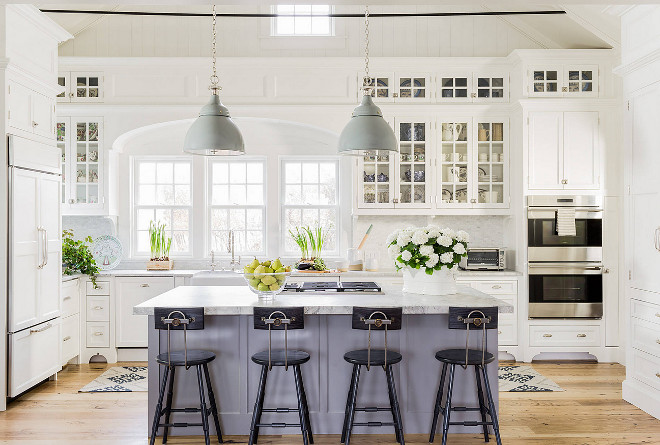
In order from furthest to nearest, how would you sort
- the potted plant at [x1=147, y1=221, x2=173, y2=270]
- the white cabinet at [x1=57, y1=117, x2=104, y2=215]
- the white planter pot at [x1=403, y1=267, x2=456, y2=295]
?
the potted plant at [x1=147, y1=221, x2=173, y2=270]
the white cabinet at [x1=57, y1=117, x2=104, y2=215]
the white planter pot at [x1=403, y1=267, x2=456, y2=295]

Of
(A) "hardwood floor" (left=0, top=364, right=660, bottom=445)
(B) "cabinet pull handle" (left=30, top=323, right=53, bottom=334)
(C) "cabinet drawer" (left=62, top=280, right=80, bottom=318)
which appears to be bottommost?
(A) "hardwood floor" (left=0, top=364, right=660, bottom=445)

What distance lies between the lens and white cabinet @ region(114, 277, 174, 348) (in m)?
6.05

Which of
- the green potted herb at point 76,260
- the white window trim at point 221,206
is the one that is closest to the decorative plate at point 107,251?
the green potted herb at point 76,260

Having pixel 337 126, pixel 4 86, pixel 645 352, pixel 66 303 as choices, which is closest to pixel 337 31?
pixel 337 126

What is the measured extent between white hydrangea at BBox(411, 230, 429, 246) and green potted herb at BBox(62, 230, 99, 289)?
3507 millimetres

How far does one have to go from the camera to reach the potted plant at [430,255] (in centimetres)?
407

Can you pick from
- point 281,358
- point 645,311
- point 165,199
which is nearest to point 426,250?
point 281,358

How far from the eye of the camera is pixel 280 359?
3.61m

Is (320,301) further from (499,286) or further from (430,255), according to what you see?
(499,286)

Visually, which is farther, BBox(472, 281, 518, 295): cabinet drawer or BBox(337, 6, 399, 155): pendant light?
BBox(472, 281, 518, 295): cabinet drawer

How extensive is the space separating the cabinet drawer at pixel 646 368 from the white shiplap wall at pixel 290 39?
11.9ft

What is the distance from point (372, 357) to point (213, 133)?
70.1 inches

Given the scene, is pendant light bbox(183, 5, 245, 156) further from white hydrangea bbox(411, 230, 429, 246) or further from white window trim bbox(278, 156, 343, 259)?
white window trim bbox(278, 156, 343, 259)

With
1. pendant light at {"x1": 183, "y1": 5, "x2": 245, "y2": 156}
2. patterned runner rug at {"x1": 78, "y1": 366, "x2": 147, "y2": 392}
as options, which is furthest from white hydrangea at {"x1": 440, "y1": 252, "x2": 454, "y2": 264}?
patterned runner rug at {"x1": 78, "y1": 366, "x2": 147, "y2": 392}
